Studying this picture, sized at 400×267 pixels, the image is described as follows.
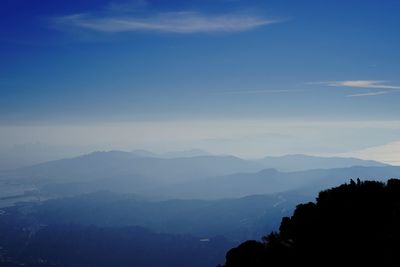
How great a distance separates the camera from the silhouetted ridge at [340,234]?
1220 inches

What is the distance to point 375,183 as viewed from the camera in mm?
43531

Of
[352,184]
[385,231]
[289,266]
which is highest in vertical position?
[352,184]

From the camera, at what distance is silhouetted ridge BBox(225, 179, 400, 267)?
31.0 m

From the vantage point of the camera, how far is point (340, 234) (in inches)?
1389

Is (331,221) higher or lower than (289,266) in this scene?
higher

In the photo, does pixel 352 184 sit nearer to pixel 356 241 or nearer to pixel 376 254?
pixel 356 241

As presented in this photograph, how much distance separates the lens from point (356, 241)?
33.4m

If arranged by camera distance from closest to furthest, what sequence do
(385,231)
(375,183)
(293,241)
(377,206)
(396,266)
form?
(396,266), (385,231), (293,241), (377,206), (375,183)

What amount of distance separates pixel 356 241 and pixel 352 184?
12.9m

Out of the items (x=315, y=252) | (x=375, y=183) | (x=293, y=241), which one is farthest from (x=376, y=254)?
(x=375, y=183)

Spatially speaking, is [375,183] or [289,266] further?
[375,183]

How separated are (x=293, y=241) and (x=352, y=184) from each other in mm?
13075

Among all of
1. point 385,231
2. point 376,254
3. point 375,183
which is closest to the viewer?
point 376,254

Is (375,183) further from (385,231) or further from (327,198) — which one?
(385,231)
